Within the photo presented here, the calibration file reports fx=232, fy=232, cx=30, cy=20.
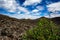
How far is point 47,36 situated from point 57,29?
2579 mm

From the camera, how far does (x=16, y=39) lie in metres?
67.0

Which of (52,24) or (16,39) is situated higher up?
(52,24)

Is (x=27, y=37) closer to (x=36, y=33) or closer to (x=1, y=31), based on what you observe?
(x=36, y=33)

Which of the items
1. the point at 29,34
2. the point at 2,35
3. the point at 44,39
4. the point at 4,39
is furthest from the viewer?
the point at 2,35

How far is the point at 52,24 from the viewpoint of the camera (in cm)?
4256

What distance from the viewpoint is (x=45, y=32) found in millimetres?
42625

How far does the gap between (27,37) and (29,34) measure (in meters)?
0.86

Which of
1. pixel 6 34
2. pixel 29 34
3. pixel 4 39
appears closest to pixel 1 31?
pixel 6 34

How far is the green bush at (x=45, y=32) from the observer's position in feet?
138

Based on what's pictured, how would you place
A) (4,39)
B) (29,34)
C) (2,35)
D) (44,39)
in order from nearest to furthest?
1. (44,39)
2. (29,34)
3. (4,39)
4. (2,35)

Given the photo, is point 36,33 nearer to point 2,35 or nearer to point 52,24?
point 52,24

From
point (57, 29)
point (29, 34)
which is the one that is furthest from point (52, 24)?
point (29, 34)

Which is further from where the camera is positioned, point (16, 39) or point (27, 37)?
point (16, 39)

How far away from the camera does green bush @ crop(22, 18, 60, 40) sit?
42.0m
